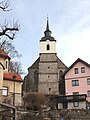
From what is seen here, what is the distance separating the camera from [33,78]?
78000 mm

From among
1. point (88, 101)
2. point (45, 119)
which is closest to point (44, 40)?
point (88, 101)

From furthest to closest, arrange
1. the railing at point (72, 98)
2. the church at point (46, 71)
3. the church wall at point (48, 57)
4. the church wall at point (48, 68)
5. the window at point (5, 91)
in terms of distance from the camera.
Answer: the church wall at point (48, 57) < the church wall at point (48, 68) < the church at point (46, 71) < the railing at point (72, 98) < the window at point (5, 91)

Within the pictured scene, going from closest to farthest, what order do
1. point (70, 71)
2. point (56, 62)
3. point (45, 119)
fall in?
point (45, 119), point (70, 71), point (56, 62)

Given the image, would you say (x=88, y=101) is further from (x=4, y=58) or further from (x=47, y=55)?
(x=47, y=55)

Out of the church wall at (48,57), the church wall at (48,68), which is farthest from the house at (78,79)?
the church wall at (48,57)

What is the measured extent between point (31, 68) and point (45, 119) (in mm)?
45213

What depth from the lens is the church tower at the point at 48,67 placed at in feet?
237

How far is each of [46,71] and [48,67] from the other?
121 centimetres

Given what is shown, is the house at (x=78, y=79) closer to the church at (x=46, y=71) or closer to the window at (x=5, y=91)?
the church at (x=46, y=71)

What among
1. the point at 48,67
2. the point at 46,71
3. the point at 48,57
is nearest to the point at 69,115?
the point at 46,71

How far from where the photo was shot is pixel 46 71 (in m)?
74.8

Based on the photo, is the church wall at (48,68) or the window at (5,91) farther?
the church wall at (48,68)

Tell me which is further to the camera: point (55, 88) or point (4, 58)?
point (55, 88)

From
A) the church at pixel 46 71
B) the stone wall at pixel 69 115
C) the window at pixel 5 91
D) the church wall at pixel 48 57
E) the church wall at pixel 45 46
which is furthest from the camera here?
the church wall at pixel 45 46
